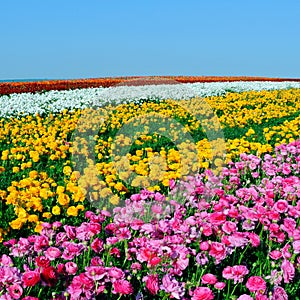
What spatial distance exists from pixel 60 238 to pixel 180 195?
163cm

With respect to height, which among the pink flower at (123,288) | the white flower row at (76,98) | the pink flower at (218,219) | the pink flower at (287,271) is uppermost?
the white flower row at (76,98)

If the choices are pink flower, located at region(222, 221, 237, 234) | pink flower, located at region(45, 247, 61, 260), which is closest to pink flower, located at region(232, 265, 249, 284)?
pink flower, located at region(222, 221, 237, 234)

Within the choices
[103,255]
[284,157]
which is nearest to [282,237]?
[103,255]

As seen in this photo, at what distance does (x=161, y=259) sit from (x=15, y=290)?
847mm

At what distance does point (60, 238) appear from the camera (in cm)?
304

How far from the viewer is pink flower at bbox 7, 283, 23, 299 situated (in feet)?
7.41

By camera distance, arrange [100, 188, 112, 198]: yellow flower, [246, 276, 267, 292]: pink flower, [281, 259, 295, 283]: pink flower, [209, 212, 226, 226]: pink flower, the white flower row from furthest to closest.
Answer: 1. the white flower row
2. [100, 188, 112, 198]: yellow flower
3. [209, 212, 226, 226]: pink flower
4. [281, 259, 295, 283]: pink flower
5. [246, 276, 267, 292]: pink flower

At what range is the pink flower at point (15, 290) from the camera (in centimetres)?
226

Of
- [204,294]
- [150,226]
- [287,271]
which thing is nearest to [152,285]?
[204,294]

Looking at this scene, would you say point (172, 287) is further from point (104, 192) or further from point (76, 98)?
point (76, 98)

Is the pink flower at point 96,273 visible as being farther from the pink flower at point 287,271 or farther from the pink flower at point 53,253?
the pink flower at point 287,271

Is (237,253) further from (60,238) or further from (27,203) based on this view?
(27,203)

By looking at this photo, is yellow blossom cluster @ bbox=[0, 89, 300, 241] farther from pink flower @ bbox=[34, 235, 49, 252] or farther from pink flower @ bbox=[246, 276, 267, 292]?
pink flower @ bbox=[246, 276, 267, 292]

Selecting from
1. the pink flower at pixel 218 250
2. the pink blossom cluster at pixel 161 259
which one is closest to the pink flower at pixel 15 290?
the pink blossom cluster at pixel 161 259
